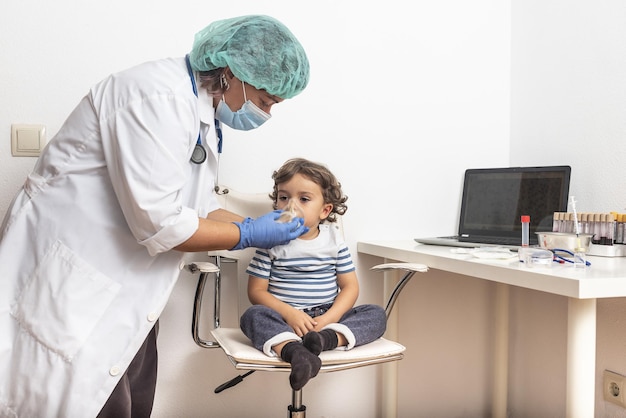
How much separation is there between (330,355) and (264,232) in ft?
1.13

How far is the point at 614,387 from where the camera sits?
1824 mm

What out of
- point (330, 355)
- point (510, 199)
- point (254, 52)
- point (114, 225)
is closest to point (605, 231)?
point (510, 199)

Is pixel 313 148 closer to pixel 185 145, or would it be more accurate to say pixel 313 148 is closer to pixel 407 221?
pixel 407 221

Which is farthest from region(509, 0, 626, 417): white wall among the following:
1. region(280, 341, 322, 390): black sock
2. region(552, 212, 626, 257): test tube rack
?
region(280, 341, 322, 390): black sock

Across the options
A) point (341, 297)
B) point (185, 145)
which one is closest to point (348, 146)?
point (341, 297)

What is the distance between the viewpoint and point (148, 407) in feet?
5.56

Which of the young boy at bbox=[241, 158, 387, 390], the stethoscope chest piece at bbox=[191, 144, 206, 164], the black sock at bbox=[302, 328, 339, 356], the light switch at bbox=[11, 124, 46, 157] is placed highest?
the light switch at bbox=[11, 124, 46, 157]

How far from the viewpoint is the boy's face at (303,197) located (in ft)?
5.96

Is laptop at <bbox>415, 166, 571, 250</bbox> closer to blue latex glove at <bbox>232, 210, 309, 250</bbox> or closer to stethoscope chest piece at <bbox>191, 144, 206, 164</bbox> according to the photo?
blue latex glove at <bbox>232, 210, 309, 250</bbox>

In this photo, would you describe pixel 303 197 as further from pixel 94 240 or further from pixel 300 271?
pixel 94 240

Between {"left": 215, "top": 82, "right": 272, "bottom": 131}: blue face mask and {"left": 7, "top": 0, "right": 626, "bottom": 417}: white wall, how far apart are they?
19.8 inches

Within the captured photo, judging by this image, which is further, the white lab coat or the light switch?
the light switch

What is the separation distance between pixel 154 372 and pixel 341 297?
584 mm

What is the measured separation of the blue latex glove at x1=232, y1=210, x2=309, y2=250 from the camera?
4.86ft
